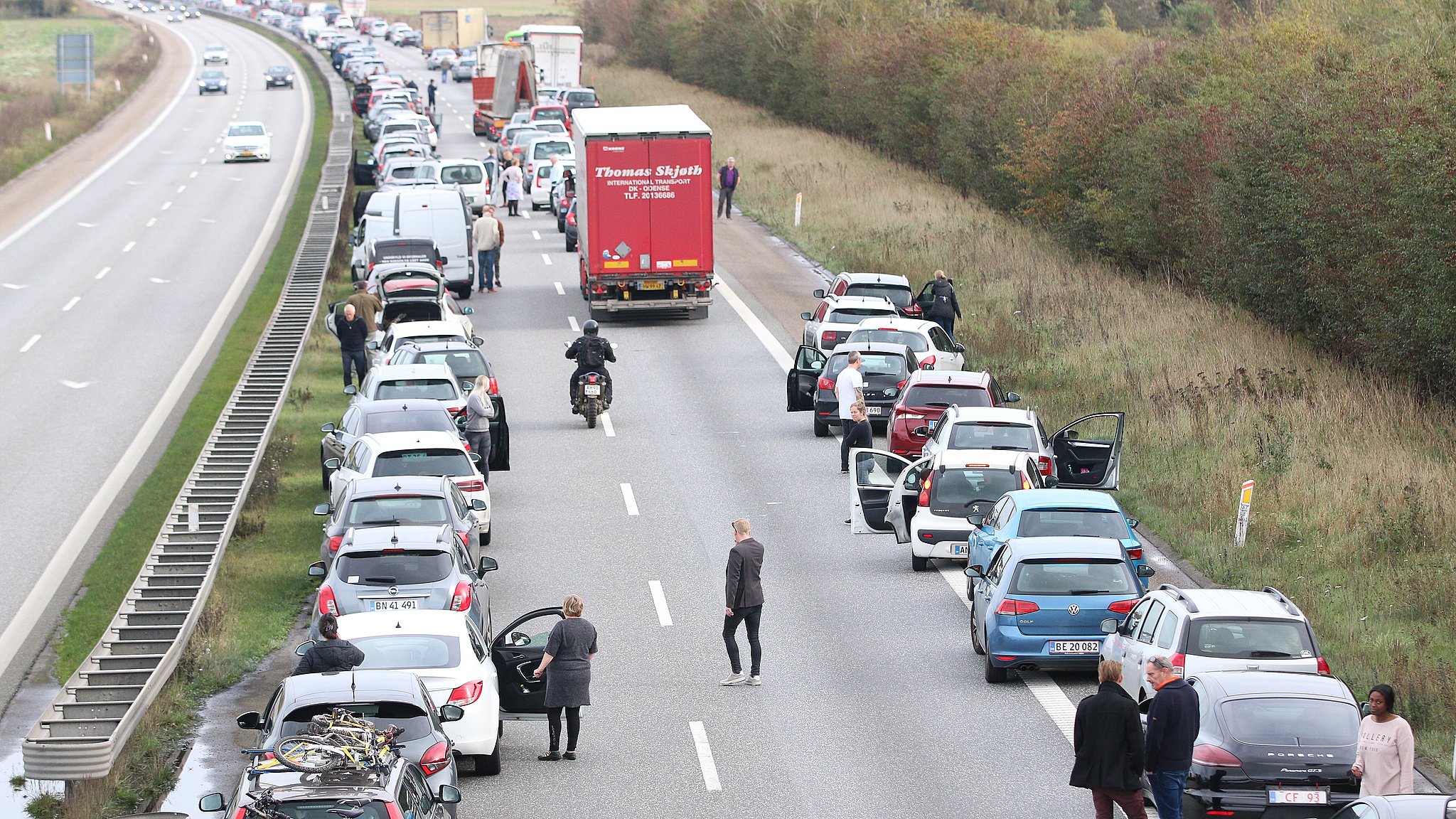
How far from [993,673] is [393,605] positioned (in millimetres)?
5374

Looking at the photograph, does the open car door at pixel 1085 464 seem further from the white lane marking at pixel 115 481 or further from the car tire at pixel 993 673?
the white lane marking at pixel 115 481

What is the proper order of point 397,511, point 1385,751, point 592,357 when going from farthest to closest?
point 592,357 → point 397,511 → point 1385,751

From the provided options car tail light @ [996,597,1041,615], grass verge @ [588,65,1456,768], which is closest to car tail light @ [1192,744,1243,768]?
grass verge @ [588,65,1456,768]

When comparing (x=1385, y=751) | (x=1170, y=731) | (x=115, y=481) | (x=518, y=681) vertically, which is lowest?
(x=115, y=481)

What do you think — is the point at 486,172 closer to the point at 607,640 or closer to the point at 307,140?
the point at 307,140

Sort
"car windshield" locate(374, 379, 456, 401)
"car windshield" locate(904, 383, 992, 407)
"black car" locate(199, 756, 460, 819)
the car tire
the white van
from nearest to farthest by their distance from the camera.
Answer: "black car" locate(199, 756, 460, 819) → the car tire → "car windshield" locate(374, 379, 456, 401) → "car windshield" locate(904, 383, 992, 407) → the white van

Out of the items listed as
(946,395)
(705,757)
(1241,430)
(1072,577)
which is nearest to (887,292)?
(946,395)

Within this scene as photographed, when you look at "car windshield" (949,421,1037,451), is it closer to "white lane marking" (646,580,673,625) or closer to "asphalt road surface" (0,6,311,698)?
"white lane marking" (646,580,673,625)

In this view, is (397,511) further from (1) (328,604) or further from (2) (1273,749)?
(2) (1273,749)

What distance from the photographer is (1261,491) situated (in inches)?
878

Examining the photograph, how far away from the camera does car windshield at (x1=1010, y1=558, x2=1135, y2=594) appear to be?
54.1ft

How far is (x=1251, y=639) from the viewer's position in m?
14.3

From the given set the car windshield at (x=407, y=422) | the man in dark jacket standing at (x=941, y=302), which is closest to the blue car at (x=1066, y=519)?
the car windshield at (x=407, y=422)

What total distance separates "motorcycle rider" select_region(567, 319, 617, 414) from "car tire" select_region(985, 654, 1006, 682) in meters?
12.2
